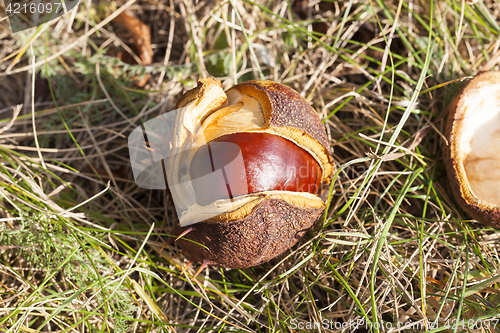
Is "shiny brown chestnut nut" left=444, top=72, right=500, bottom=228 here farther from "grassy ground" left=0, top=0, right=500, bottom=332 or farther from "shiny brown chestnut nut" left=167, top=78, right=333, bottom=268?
"shiny brown chestnut nut" left=167, top=78, right=333, bottom=268

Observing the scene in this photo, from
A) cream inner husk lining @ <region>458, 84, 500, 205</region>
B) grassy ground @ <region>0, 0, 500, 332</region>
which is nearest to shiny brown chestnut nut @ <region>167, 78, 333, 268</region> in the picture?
grassy ground @ <region>0, 0, 500, 332</region>

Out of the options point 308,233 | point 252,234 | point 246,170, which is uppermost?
point 246,170

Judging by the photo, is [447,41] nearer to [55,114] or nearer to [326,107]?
[326,107]

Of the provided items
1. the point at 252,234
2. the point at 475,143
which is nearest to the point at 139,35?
the point at 252,234

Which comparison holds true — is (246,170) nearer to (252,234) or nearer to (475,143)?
(252,234)

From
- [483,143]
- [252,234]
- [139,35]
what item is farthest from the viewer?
[139,35]

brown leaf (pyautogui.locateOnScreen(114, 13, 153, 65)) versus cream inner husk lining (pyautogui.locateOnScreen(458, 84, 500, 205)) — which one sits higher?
brown leaf (pyautogui.locateOnScreen(114, 13, 153, 65))
